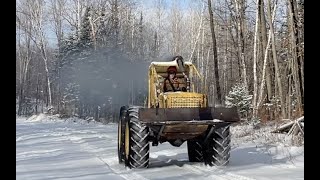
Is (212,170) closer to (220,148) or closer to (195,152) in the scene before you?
(220,148)

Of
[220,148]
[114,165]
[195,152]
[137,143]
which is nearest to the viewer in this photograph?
[137,143]

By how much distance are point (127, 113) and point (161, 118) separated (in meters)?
1.30

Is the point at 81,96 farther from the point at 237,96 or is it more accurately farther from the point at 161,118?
the point at 161,118

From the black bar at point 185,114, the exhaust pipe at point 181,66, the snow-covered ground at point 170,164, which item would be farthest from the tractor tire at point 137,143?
the exhaust pipe at point 181,66

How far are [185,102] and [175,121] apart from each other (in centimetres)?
90

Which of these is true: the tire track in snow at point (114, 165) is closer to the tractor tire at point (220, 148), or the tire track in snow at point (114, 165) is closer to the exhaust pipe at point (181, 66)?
the tractor tire at point (220, 148)

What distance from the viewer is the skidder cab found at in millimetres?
9352

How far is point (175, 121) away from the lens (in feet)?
30.5

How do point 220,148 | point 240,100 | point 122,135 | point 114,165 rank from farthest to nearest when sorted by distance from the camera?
point 240,100 < point 122,135 < point 114,165 < point 220,148

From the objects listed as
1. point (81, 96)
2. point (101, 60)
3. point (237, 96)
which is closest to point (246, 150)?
point (237, 96)

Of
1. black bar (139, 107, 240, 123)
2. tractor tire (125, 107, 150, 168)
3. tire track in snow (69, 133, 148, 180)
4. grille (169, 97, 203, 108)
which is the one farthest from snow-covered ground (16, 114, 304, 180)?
grille (169, 97, 203, 108)

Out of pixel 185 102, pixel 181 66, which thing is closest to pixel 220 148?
pixel 185 102

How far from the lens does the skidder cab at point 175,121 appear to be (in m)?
9.35
